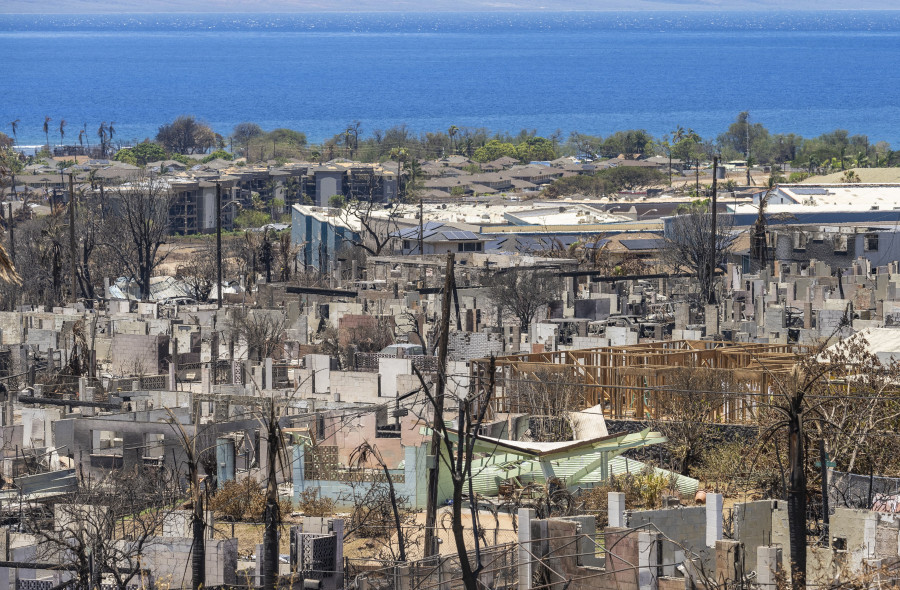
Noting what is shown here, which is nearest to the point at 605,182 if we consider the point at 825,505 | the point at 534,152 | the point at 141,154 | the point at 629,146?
the point at 534,152

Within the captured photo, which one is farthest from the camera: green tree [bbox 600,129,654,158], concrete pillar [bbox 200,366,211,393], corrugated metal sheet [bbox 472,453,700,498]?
green tree [bbox 600,129,654,158]

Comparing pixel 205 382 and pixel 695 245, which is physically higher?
pixel 695 245

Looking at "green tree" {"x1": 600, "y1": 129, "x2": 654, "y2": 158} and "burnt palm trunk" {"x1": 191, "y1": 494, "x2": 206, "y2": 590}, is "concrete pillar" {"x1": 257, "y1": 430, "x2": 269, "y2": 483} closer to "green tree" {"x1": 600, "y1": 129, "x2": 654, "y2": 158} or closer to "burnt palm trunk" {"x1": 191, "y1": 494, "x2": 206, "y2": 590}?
"burnt palm trunk" {"x1": 191, "y1": 494, "x2": 206, "y2": 590}

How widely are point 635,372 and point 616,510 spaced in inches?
405

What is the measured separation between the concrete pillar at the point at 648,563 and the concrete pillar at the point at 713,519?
7.19ft

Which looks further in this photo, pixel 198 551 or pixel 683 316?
pixel 683 316

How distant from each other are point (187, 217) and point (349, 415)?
82.4 m

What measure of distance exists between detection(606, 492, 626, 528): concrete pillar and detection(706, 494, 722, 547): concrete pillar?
946mm

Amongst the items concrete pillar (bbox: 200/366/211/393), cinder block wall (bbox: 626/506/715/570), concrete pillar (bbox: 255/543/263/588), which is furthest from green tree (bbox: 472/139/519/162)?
cinder block wall (bbox: 626/506/715/570)

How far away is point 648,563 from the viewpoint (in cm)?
1620

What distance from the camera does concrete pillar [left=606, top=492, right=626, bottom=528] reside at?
59.8 ft

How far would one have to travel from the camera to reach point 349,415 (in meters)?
26.7

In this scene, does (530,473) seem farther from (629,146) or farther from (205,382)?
(629,146)

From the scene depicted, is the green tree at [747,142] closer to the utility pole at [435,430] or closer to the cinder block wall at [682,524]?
the utility pole at [435,430]
